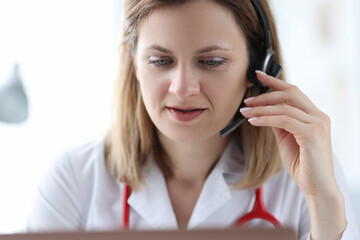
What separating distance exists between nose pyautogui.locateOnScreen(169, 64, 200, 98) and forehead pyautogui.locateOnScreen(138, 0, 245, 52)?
0.20 ft

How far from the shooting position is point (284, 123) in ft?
3.74

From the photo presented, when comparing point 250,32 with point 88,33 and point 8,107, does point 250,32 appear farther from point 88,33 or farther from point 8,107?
point 88,33

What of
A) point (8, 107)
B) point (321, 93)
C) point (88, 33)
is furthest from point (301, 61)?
point (8, 107)

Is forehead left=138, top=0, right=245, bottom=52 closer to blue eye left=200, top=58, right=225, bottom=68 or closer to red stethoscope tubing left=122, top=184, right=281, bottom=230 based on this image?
blue eye left=200, top=58, right=225, bottom=68

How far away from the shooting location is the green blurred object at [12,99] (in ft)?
5.60

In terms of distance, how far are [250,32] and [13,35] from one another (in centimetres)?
176

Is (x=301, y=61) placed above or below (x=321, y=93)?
above

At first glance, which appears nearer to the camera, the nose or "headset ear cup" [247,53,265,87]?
the nose

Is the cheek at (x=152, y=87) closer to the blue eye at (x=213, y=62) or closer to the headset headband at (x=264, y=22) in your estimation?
the blue eye at (x=213, y=62)

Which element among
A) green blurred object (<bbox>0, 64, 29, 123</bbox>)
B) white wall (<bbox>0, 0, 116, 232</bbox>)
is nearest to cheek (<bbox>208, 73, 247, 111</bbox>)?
green blurred object (<bbox>0, 64, 29, 123</bbox>)

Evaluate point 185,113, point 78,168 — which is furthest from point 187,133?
point 78,168

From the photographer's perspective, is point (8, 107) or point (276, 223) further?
point (8, 107)

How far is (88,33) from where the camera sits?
264 centimetres

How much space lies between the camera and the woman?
3.68ft
